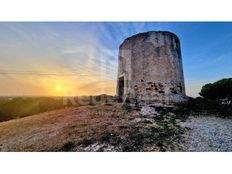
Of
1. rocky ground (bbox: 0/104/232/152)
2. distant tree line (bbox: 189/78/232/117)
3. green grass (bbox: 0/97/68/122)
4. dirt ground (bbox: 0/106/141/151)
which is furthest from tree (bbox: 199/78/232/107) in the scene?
green grass (bbox: 0/97/68/122)

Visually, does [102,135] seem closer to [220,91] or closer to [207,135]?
[207,135]

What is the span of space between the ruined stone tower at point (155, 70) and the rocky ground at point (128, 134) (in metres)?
1.87

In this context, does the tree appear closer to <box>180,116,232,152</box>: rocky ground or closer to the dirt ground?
<box>180,116,232,152</box>: rocky ground

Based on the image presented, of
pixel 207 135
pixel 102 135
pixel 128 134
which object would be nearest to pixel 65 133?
pixel 102 135

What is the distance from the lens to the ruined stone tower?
11.4 meters

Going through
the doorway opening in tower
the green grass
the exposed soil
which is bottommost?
the exposed soil

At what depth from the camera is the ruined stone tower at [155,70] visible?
37.4 ft

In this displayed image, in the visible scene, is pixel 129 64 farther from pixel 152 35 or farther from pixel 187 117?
pixel 187 117

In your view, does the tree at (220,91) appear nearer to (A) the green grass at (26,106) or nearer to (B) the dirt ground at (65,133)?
(B) the dirt ground at (65,133)

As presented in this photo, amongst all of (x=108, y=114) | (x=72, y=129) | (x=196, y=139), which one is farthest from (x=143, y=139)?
(x=108, y=114)

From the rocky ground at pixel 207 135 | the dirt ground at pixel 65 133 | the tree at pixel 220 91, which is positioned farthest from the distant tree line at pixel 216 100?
the dirt ground at pixel 65 133

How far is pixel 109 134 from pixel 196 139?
112 inches

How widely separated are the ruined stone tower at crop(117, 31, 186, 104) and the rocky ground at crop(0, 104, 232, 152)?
1874mm

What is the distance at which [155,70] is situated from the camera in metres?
11.6
